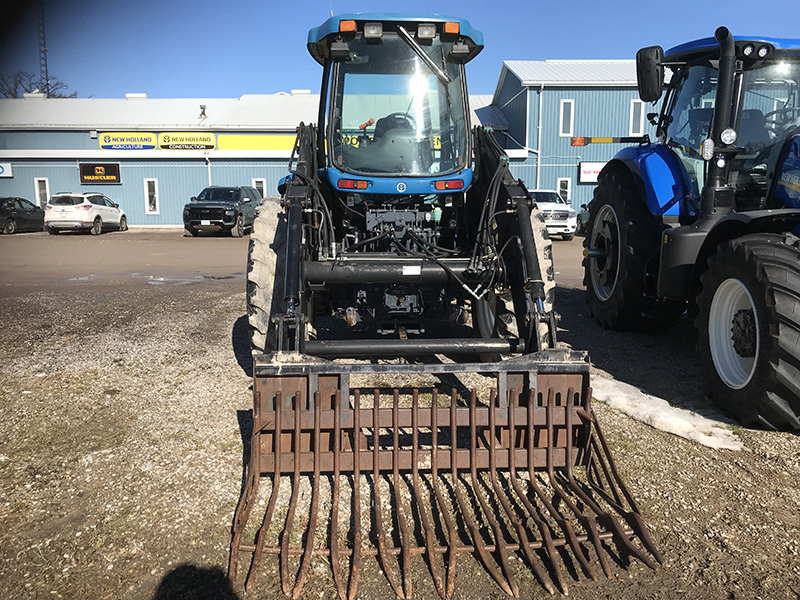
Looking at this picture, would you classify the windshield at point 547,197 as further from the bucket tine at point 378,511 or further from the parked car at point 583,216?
the bucket tine at point 378,511

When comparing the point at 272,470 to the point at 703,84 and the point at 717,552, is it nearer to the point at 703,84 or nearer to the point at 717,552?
the point at 717,552

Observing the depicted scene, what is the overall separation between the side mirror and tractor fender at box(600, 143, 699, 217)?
1.00 metres

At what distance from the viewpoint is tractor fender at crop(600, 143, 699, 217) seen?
18.3ft

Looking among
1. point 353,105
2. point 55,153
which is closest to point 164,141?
point 55,153

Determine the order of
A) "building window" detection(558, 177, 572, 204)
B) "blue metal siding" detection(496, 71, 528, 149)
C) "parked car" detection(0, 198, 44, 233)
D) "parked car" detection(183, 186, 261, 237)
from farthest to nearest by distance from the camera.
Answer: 1. "building window" detection(558, 177, 572, 204)
2. "blue metal siding" detection(496, 71, 528, 149)
3. "parked car" detection(0, 198, 44, 233)
4. "parked car" detection(183, 186, 261, 237)

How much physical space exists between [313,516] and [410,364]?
1659 mm

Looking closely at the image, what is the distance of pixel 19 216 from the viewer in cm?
2292

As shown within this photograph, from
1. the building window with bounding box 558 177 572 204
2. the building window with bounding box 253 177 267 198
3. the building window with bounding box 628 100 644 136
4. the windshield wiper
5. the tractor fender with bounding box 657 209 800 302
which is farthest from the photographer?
the building window with bounding box 253 177 267 198

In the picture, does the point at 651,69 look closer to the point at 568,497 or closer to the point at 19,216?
the point at 568,497

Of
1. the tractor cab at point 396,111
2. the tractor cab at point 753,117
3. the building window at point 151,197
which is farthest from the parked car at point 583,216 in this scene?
the building window at point 151,197

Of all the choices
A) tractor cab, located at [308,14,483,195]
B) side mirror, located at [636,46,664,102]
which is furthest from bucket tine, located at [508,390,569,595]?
side mirror, located at [636,46,664,102]

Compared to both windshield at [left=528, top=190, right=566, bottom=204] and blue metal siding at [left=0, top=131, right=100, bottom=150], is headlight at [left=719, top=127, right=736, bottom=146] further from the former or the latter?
blue metal siding at [left=0, top=131, right=100, bottom=150]

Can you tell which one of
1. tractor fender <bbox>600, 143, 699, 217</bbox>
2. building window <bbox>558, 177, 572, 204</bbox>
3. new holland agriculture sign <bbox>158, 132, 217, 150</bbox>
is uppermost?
new holland agriculture sign <bbox>158, 132, 217, 150</bbox>

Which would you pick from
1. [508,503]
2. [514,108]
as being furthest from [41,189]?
[508,503]
